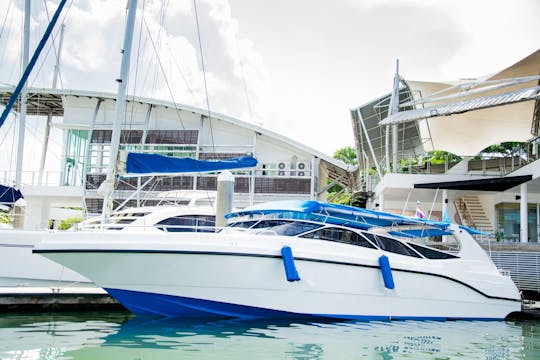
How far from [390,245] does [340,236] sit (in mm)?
1076

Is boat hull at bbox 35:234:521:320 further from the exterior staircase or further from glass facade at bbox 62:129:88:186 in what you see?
glass facade at bbox 62:129:88:186

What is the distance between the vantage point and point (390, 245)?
30.5ft

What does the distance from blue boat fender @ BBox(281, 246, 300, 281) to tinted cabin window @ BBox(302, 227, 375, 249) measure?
30.3 inches

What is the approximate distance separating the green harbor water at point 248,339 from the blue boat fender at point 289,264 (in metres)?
0.83

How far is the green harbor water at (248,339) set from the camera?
6332 millimetres

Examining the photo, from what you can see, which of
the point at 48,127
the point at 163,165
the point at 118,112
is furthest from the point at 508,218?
the point at 48,127

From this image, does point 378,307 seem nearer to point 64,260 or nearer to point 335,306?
point 335,306

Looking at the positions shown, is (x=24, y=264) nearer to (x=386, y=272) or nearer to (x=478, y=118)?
(x=386, y=272)

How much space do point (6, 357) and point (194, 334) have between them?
2.51m

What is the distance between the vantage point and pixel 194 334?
730cm

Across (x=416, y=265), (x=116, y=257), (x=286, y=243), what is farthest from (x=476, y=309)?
(x=116, y=257)

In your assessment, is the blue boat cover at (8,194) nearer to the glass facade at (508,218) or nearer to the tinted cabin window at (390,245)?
the tinted cabin window at (390,245)

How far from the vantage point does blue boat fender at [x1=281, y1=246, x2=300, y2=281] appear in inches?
315

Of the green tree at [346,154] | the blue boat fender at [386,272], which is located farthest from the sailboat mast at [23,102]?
the green tree at [346,154]
